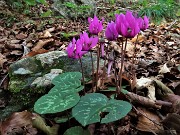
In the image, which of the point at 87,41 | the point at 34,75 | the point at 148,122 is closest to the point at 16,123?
the point at 34,75

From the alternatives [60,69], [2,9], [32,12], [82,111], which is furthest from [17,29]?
[82,111]

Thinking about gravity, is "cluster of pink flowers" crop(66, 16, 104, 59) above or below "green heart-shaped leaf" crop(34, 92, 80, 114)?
above

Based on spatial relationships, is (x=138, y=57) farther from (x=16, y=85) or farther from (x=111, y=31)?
(x=111, y=31)

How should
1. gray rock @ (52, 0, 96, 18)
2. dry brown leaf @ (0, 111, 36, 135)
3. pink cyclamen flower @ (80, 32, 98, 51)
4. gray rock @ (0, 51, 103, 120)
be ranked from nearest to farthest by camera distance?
pink cyclamen flower @ (80, 32, 98, 51) < dry brown leaf @ (0, 111, 36, 135) < gray rock @ (0, 51, 103, 120) < gray rock @ (52, 0, 96, 18)

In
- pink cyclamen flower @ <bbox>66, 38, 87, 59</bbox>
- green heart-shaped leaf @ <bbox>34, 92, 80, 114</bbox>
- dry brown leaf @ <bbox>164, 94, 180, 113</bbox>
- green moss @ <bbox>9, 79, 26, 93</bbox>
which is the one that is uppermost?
pink cyclamen flower @ <bbox>66, 38, 87, 59</bbox>

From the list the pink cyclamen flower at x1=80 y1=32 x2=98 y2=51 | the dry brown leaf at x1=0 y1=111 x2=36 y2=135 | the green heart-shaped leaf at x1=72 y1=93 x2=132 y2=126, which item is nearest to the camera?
the green heart-shaped leaf at x1=72 y1=93 x2=132 y2=126

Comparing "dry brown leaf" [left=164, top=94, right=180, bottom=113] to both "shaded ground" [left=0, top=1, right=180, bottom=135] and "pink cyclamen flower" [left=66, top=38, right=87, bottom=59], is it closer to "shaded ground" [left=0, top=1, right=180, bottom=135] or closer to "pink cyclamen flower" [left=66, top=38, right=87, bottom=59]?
"shaded ground" [left=0, top=1, right=180, bottom=135]

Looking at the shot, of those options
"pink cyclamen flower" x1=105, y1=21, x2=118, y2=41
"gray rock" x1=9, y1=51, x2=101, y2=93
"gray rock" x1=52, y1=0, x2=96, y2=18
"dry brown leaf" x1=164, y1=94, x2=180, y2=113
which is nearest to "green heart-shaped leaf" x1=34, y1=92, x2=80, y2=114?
"pink cyclamen flower" x1=105, y1=21, x2=118, y2=41

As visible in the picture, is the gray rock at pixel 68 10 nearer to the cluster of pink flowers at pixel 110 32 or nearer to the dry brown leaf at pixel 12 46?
the dry brown leaf at pixel 12 46

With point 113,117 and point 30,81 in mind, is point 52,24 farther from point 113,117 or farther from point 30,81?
point 113,117

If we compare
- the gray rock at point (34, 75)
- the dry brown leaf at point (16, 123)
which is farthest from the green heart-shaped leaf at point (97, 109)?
the gray rock at point (34, 75)
